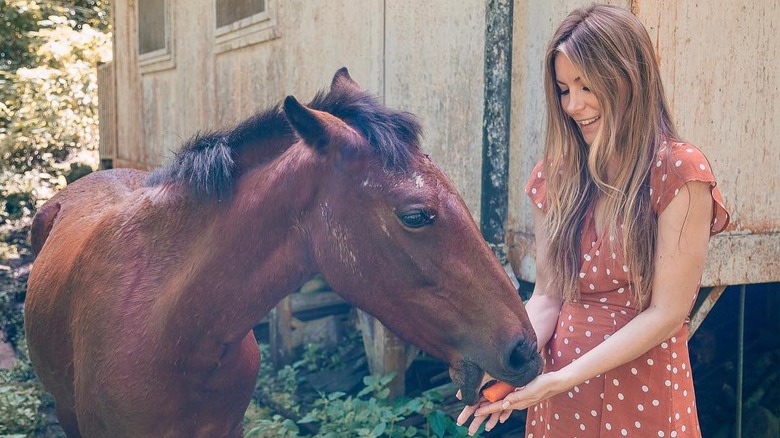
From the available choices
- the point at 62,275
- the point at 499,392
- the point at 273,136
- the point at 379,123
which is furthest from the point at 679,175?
the point at 62,275

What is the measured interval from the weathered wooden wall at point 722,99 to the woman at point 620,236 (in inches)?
57.2

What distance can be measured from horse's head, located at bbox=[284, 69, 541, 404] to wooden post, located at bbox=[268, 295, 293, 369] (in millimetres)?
3694

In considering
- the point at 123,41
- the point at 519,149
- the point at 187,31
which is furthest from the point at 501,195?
the point at 123,41

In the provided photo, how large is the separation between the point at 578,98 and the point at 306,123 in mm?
810

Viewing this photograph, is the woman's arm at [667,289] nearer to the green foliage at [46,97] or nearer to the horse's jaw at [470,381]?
the horse's jaw at [470,381]

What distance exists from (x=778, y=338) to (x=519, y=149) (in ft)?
7.17

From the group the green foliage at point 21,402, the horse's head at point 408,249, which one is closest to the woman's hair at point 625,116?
the horse's head at point 408,249

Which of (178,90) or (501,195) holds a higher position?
(178,90)

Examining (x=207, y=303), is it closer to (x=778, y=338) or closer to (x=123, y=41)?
(x=778, y=338)

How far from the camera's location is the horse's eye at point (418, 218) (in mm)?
2057

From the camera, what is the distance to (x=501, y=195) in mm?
4020

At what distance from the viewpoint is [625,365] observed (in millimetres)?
1981

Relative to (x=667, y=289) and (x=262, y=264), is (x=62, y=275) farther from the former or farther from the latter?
(x=667, y=289)

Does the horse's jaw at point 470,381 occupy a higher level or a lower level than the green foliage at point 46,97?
lower
